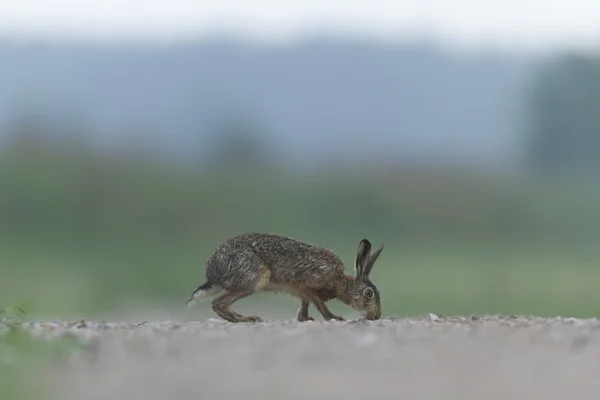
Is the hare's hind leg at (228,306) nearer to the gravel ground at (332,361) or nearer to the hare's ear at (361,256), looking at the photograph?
the hare's ear at (361,256)

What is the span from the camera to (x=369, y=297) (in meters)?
9.14

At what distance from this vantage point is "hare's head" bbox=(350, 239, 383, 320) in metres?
9.10

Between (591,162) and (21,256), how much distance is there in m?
16.3

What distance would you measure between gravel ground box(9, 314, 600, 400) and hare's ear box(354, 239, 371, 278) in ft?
3.79

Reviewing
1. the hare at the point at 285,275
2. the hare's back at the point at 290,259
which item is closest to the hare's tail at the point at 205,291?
the hare at the point at 285,275

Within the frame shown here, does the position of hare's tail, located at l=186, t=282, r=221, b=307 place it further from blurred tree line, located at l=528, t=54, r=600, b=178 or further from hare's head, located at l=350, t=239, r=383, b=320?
blurred tree line, located at l=528, t=54, r=600, b=178

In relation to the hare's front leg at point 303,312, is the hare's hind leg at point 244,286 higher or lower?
higher

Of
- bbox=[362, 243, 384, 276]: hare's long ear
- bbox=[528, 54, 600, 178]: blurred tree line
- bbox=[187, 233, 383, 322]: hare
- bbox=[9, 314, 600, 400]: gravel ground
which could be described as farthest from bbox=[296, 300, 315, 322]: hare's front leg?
bbox=[528, 54, 600, 178]: blurred tree line

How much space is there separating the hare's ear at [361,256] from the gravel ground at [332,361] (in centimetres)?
115

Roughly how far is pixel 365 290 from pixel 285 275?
506 millimetres

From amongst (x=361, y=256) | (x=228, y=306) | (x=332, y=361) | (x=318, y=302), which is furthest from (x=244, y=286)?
(x=332, y=361)

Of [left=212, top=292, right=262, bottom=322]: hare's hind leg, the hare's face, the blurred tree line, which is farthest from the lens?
the blurred tree line

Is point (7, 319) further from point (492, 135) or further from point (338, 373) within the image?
point (492, 135)

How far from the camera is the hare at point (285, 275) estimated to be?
8.86 metres
